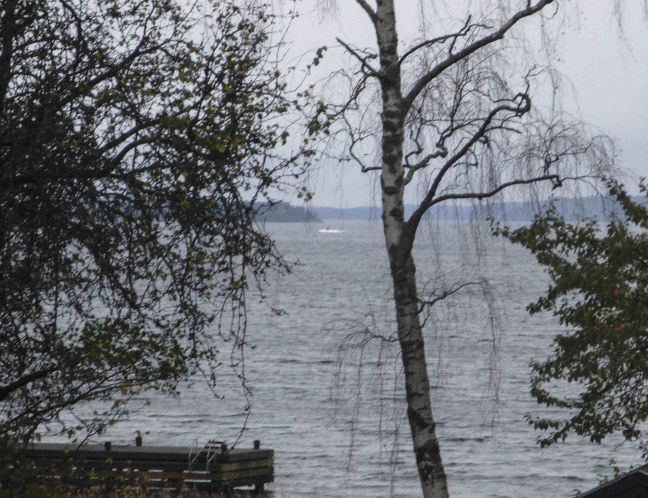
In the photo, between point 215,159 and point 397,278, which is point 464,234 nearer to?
→ point 397,278

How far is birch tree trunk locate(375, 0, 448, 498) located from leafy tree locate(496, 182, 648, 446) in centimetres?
230

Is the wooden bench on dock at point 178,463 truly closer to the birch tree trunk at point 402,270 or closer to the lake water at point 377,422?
the lake water at point 377,422

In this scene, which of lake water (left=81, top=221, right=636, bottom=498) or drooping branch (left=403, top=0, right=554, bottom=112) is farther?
lake water (left=81, top=221, right=636, bottom=498)

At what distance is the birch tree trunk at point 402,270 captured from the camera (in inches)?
435

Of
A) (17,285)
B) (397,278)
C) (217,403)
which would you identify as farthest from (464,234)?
(217,403)

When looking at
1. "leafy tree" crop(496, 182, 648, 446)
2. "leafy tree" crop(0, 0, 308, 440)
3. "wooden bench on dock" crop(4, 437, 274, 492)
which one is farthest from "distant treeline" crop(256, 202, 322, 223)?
"wooden bench on dock" crop(4, 437, 274, 492)

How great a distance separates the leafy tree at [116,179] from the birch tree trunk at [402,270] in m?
1.52

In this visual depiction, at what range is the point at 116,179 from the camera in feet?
30.8

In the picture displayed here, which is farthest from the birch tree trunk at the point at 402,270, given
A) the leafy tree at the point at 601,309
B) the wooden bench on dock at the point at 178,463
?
the wooden bench on dock at the point at 178,463

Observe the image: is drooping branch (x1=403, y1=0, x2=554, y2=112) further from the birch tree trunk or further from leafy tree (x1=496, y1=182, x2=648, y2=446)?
leafy tree (x1=496, y1=182, x2=648, y2=446)

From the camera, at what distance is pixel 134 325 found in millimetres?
10188

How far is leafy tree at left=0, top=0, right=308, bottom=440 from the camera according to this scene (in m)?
8.62

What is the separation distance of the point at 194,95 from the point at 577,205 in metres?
4.23

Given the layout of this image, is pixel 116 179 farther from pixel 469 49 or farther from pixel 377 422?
pixel 377 422
